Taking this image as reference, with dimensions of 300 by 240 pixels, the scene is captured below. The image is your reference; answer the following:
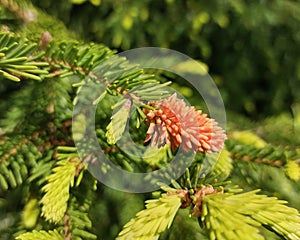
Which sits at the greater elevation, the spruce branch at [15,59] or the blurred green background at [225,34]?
the blurred green background at [225,34]

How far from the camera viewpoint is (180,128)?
19.8 inches

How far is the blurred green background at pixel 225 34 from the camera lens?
128 cm

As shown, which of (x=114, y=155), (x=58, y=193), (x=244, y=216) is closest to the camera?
(x=244, y=216)

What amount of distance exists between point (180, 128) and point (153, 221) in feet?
0.36

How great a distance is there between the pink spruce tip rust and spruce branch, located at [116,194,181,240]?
0.07 metres

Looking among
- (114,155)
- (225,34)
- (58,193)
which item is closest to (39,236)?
(58,193)

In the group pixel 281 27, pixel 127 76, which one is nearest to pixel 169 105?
pixel 127 76

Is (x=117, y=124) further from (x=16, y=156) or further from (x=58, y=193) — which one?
(x=16, y=156)

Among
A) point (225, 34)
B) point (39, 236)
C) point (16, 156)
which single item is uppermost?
point (225, 34)

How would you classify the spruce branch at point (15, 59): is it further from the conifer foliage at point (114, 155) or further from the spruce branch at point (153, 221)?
the spruce branch at point (153, 221)

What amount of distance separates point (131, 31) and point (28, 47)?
0.81 metres

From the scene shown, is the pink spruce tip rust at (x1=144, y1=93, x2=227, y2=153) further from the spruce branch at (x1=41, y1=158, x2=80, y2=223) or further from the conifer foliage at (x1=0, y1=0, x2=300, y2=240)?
the spruce branch at (x1=41, y1=158, x2=80, y2=223)

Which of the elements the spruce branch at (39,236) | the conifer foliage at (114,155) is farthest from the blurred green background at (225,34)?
the spruce branch at (39,236)

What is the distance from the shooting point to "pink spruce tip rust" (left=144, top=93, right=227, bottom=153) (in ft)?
1.64
